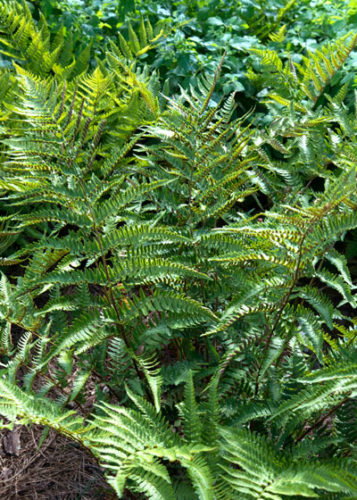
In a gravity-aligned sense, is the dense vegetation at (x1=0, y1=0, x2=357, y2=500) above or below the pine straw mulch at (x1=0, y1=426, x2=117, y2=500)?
above

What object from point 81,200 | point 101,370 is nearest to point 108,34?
point 81,200

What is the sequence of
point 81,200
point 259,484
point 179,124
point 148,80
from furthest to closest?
point 148,80 → point 179,124 → point 81,200 → point 259,484

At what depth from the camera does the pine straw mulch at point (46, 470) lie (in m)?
1.67

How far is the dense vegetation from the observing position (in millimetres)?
1268

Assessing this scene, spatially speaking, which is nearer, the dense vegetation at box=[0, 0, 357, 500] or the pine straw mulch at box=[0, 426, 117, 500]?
the dense vegetation at box=[0, 0, 357, 500]

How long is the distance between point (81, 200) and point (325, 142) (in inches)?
52.4

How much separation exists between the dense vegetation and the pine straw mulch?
104mm

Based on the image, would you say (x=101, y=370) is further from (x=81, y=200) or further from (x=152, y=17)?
(x=152, y=17)

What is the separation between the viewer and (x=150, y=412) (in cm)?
137

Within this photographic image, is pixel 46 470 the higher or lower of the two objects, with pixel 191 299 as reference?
lower

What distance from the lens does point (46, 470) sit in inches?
68.6

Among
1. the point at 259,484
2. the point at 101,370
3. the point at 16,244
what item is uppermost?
the point at 259,484

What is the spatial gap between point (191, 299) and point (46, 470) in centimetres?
85

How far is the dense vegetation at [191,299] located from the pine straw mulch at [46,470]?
10 centimetres
